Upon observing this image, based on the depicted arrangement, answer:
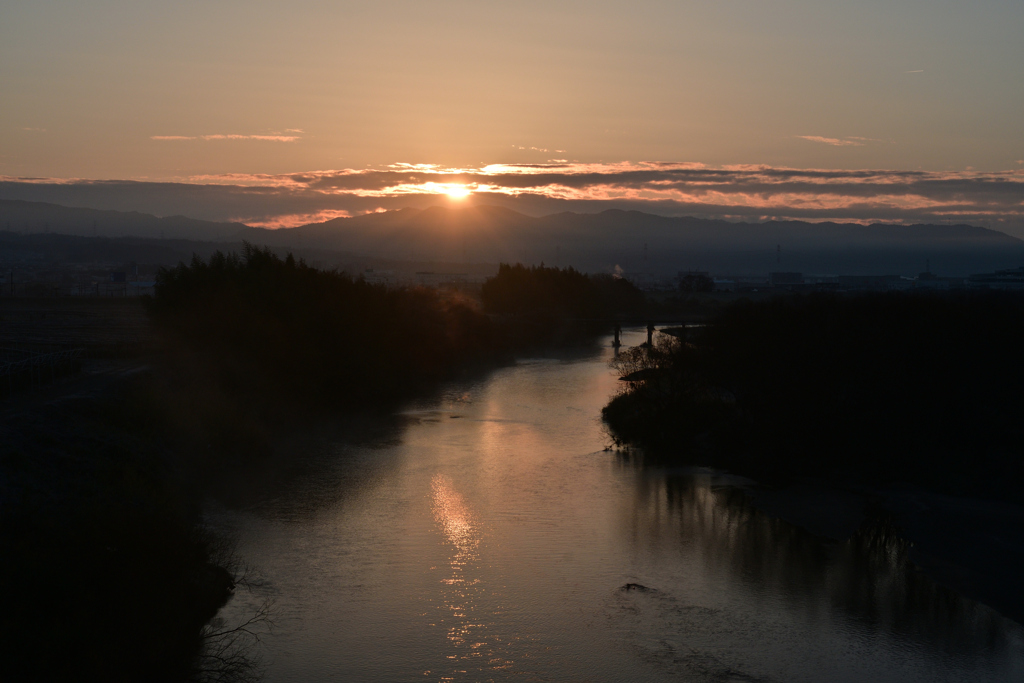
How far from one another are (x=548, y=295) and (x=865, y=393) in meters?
51.9

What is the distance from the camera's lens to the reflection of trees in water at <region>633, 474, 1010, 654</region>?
12883mm

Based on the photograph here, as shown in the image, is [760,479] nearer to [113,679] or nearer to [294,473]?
[294,473]

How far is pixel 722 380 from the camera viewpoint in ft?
81.5

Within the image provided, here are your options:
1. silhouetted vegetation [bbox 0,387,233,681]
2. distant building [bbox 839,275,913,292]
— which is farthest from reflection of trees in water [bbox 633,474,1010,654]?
distant building [bbox 839,275,913,292]

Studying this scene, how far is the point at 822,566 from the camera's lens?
49.9ft

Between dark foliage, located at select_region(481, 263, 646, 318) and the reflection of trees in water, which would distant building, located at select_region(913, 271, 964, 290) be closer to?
dark foliage, located at select_region(481, 263, 646, 318)

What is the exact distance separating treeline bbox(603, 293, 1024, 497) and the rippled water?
2.90 metres

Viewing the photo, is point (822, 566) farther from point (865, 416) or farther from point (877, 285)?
point (877, 285)

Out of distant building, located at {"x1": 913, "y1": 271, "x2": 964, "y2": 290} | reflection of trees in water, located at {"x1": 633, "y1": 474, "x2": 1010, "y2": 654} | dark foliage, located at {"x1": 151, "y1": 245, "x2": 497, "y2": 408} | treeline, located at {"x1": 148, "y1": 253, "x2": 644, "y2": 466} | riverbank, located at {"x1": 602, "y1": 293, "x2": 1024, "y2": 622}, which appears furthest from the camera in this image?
distant building, located at {"x1": 913, "y1": 271, "x2": 964, "y2": 290}

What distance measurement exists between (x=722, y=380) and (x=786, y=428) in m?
2.74

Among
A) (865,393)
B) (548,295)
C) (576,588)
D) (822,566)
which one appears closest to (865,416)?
(865,393)

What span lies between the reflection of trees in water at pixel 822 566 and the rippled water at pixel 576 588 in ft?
0.16

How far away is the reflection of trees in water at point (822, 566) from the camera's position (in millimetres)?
12883

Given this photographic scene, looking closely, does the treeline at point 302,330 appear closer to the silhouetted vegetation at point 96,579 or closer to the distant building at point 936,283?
the silhouetted vegetation at point 96,579
